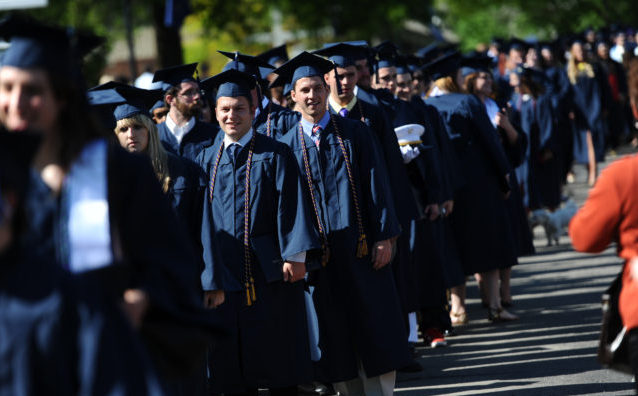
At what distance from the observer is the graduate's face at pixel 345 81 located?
7965 mm

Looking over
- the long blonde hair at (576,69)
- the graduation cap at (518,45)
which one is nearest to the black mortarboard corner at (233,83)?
the graduation cap at (518,45)

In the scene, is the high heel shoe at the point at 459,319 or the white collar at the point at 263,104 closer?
the white collar at the point at 263,104

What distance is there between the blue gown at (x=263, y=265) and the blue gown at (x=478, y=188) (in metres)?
3.63

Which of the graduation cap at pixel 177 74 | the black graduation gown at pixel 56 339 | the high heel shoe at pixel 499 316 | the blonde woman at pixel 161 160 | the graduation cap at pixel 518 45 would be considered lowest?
the high heel shoe at pixel 499 316

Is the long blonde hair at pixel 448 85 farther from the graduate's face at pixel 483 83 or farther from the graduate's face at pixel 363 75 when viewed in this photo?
the graduate's face at pixel 363 75

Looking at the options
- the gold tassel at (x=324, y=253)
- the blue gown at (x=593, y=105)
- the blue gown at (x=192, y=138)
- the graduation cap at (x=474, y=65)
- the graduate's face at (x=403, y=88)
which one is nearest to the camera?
the gold tassel at (x=324, y=253)

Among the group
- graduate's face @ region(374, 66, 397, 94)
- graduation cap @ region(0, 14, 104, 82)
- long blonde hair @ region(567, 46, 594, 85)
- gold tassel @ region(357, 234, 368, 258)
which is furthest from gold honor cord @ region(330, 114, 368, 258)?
long blonde hair @ region(567, 46, 594, 85)

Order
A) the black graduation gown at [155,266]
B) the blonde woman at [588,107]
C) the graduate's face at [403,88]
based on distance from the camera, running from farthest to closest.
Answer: the blonde woman at [588,107] < the graduate's face at [403,88] < the black graduation gown at [155,266]

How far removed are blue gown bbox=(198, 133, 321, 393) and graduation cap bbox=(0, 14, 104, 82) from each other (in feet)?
10.2

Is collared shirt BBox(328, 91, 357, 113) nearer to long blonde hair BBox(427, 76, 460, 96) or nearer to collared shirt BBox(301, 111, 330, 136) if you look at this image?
collared shirt BBox(301, 111, 330, 136)

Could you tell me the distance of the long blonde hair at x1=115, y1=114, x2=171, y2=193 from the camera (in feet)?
19.8

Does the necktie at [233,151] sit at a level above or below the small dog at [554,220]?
above

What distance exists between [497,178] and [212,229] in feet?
15.6

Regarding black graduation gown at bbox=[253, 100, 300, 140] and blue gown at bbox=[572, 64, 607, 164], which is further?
blue gown at bbox=[572, 64, 607, 164]
